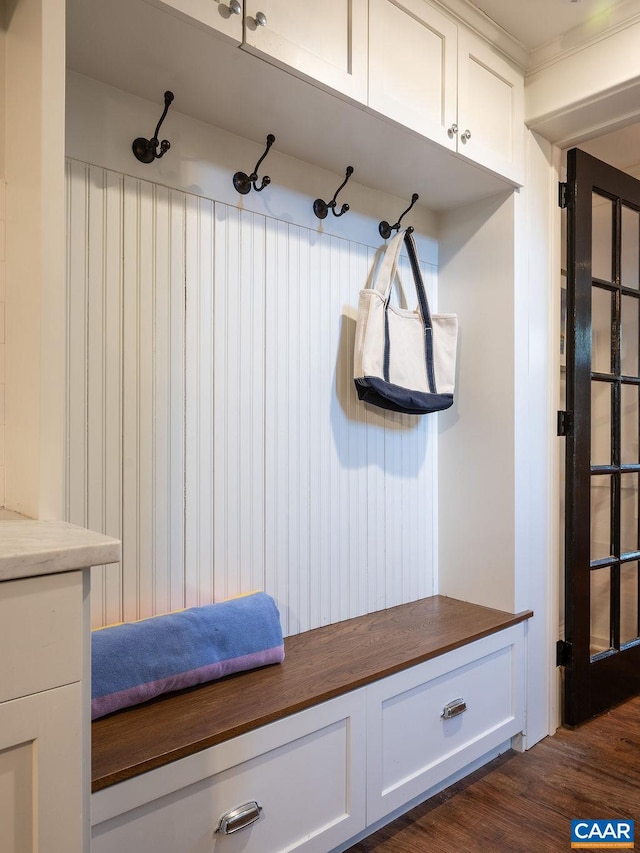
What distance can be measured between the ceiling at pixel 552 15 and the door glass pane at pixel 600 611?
179cm

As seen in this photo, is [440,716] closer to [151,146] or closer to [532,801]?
[532,801]

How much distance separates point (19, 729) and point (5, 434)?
56cm

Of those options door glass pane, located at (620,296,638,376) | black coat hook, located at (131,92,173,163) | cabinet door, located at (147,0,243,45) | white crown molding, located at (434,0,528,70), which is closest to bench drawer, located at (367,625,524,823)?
door glass pane, located at (620,296,638,376)

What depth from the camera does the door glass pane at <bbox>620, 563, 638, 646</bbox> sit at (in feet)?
7.43

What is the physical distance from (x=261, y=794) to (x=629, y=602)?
166cm

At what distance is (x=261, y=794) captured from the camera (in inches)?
50.6

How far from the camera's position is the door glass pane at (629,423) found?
229 centimetres

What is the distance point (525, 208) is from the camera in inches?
79.7

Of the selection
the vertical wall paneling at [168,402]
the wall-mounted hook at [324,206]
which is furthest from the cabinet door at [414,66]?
the vertical wall paneling at [168,402]

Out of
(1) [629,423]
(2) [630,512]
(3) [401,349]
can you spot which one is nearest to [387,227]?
(3) [401,349]

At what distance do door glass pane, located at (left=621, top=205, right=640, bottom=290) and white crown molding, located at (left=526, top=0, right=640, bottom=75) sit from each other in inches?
24.9

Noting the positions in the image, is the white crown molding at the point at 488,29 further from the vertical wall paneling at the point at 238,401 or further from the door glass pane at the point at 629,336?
the door glass pane at the point at 629,336

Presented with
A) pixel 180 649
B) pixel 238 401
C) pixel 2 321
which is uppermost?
pixel 2 321

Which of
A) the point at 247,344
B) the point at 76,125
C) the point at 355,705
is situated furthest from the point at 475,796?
the point at 76,125
